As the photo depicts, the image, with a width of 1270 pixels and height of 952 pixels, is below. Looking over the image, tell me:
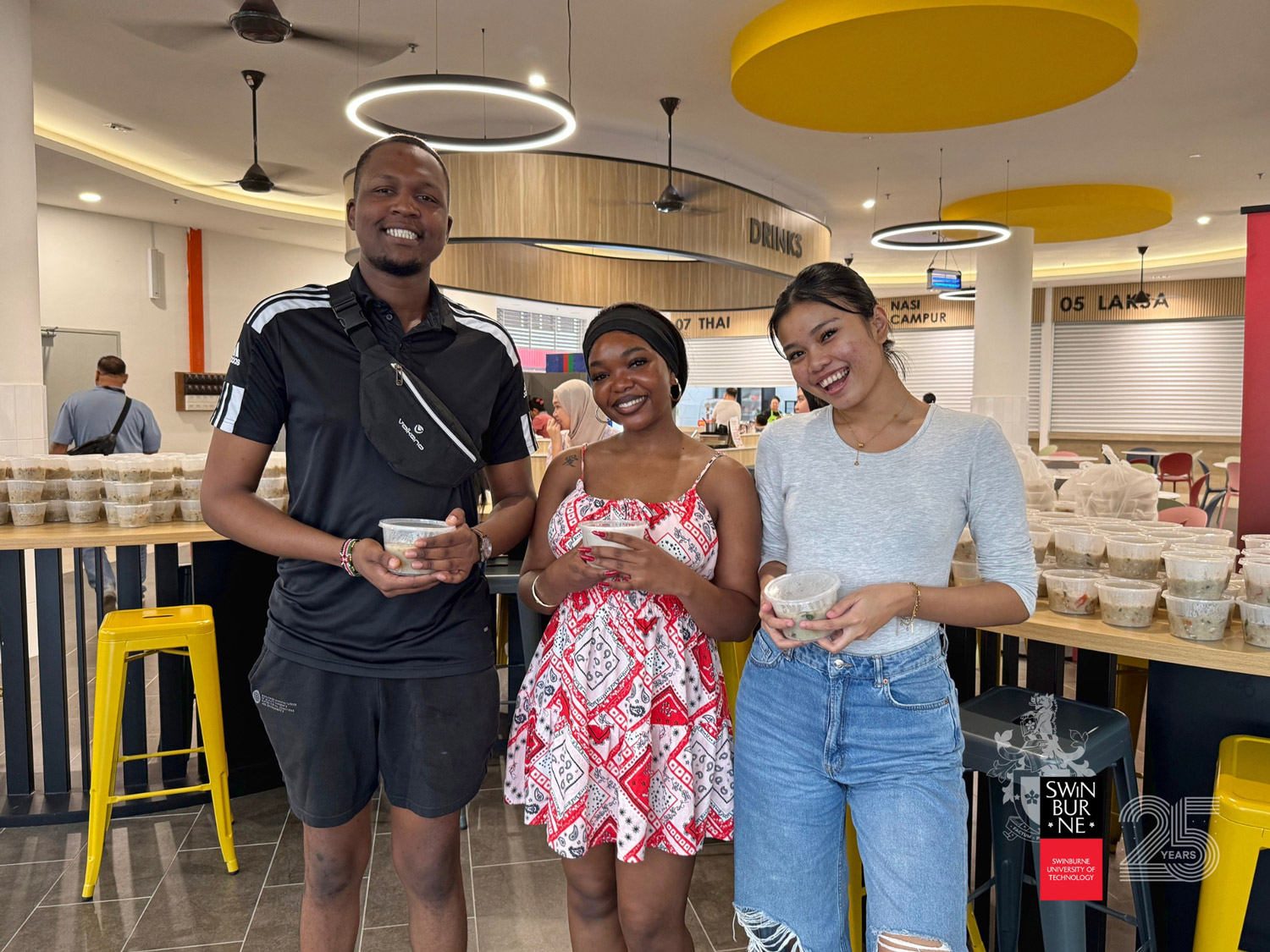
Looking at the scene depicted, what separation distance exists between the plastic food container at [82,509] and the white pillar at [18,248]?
2.01 meters

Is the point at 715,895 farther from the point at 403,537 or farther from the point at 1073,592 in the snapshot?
the point at 403,537

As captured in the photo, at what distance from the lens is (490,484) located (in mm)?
2047

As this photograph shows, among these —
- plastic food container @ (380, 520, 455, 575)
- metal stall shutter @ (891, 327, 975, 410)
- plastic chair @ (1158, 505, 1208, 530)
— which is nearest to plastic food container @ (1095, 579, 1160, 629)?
plastic food container @ (380, 520, 455, 575)

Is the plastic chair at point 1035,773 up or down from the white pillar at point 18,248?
down

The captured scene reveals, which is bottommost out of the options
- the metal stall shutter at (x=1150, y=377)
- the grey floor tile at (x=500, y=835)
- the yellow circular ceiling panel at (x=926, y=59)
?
the grey floor tile at (x=500, y=835)

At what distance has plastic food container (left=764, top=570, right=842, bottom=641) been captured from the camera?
4.80 feet

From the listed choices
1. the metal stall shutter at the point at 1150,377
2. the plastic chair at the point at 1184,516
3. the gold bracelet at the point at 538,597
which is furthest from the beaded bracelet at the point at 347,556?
the metal stall shutter at the point at 1150,377

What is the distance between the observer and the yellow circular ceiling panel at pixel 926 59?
4887 mm

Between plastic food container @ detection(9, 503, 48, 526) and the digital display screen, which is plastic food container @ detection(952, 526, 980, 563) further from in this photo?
the digital display screen

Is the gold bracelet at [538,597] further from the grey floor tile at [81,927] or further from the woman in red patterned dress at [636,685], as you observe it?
the grey floor tile at [81,927]

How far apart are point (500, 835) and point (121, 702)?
1.44 meters

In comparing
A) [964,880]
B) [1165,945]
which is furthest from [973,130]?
[964,880]

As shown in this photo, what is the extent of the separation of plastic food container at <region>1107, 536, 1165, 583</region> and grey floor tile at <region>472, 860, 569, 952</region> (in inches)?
77.0

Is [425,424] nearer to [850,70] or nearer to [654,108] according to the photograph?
[850,70]
